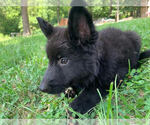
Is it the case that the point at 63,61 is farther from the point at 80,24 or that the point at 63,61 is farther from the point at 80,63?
the point at 80,24

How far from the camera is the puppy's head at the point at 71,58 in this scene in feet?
5.86

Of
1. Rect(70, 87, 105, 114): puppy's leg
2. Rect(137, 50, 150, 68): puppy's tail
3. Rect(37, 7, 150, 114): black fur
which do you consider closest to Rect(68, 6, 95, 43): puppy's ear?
Rect(37, 7, 150, 114): black fur

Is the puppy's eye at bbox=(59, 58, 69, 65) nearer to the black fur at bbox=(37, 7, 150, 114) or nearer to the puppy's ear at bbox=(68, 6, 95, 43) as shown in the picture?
the black fur at bbox=(37, 7, 150, 114)

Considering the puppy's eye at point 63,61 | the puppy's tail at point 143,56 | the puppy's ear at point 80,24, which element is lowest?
the puppy's tail at point 143,56

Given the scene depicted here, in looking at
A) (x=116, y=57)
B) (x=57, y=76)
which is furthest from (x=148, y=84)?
(x=57, y=76)

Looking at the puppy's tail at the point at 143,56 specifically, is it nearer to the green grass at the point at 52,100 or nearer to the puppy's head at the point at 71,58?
the green grass at the point at 52,100

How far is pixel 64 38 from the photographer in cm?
192

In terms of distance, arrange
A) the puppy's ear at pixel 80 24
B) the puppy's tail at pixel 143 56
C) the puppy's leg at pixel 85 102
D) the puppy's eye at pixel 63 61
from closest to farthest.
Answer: the puppy's ear at pixel 80 24, the puppy's leg at pixel 85 102, the puppy's eye at pixel 63 61, the puppy's tail at pixel 143 56

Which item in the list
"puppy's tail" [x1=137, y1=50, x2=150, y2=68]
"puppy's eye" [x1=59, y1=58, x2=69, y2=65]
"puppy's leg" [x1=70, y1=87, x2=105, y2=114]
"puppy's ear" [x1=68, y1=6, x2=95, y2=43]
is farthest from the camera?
"puppy's tail" [x1=137, y1=50, x2=150, y2=68]

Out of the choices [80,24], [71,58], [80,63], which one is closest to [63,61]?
[71,58]

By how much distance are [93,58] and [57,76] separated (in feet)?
1.68

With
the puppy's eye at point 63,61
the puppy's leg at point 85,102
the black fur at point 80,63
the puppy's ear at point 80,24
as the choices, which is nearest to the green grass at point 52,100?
the puppy's leg at point 85,102

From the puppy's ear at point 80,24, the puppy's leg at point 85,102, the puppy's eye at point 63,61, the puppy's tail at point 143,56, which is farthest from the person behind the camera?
the puppy's tail at point 143,56

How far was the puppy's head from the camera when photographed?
70.4 inches
